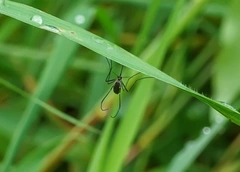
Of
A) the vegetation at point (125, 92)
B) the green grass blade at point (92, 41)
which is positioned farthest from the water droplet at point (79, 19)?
the green grass blade at point (92, 41)

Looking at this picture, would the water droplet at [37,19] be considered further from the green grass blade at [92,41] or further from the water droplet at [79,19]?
the water droplet at [79,19]

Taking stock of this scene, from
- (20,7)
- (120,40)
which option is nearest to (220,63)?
(120,40)

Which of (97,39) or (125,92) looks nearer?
(97,39)

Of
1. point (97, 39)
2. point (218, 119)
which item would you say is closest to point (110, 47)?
point (97, 39)

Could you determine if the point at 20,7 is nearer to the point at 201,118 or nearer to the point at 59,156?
the point at 59,156

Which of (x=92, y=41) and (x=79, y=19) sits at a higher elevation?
(x=79, y=19)

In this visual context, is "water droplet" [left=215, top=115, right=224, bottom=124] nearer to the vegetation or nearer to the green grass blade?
the vegetation

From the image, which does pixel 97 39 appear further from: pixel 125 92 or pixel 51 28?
pixel 125 92

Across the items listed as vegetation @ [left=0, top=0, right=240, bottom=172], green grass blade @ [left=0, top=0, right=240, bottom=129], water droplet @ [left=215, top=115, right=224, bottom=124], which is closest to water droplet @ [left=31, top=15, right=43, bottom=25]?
green grass blade @ [left=0, top=0, right=240, bottom=129]

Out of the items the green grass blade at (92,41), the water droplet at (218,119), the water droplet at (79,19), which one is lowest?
the green grass blade at (92,41)
